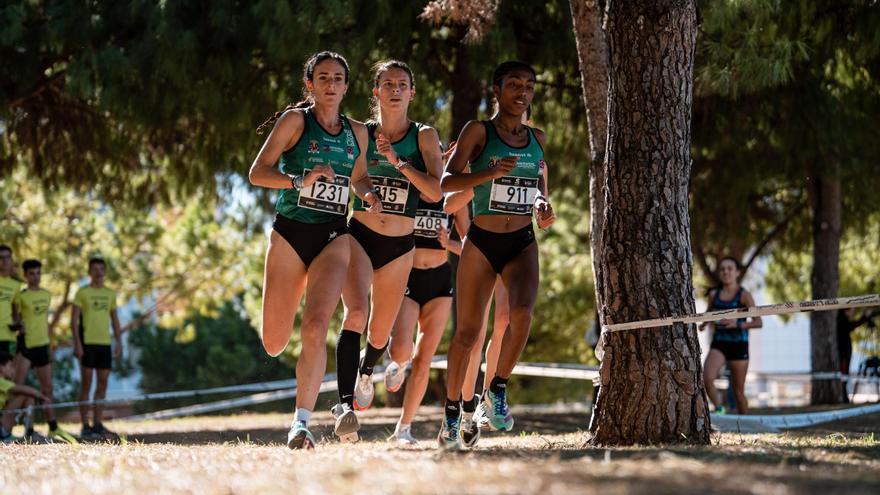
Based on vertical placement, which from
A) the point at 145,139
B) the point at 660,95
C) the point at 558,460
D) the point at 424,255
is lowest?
the point at 558,460

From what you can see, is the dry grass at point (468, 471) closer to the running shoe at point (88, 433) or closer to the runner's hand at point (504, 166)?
the runner's hand at point (504, 166)

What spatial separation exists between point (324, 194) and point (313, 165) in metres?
0.18

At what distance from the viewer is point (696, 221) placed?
62.0 feet

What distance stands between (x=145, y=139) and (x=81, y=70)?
108 inches

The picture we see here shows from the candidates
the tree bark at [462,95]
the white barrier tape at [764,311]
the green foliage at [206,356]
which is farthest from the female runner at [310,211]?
the green foliage at [206,356]

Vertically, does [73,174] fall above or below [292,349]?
above

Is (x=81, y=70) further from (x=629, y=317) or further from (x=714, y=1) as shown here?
(x=629, y=317)

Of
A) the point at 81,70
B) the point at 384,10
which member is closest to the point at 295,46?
the point at 384,10

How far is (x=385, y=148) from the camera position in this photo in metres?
7.30

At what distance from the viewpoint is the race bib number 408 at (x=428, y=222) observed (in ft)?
28.7

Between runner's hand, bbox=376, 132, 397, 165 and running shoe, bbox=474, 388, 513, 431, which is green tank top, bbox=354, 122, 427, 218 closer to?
runner's hand, bbox=376, 132, 397, 165

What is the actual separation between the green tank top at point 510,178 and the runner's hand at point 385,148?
0.53 metres

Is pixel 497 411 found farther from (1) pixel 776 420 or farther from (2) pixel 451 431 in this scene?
(1) pixel 776 420

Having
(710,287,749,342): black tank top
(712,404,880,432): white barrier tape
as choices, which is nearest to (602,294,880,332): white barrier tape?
(712,404,880,432): white barrier tape
